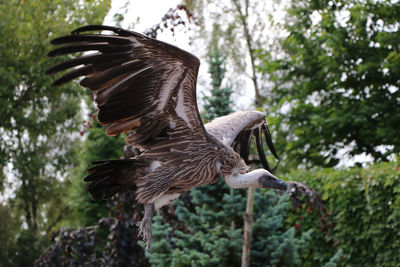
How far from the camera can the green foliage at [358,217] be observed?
6.19 metres

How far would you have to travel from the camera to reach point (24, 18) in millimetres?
11617

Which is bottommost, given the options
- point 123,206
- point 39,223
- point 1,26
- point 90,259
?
point 39,223

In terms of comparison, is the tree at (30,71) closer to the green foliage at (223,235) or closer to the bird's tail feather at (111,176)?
the green foliage at (223,235)

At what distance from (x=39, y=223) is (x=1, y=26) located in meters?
9.59

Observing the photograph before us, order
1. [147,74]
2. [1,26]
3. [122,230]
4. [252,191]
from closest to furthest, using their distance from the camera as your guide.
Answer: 1. [147,74]
2. [252,191]
3. [122,230]
4. [1,26]

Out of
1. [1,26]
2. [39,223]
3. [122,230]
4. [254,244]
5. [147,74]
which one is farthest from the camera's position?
[39,223]

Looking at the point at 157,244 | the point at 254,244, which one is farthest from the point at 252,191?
the point at 157,244

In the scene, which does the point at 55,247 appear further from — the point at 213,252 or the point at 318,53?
the point at 318,53

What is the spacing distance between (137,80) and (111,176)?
67 cm

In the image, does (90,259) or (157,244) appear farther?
(90,259)

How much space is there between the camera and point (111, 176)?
3.50 metres

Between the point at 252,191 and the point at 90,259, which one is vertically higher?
the point at 252,191

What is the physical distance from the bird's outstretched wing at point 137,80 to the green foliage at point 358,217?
126 inches

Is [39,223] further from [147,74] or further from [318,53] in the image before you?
[147,74]
